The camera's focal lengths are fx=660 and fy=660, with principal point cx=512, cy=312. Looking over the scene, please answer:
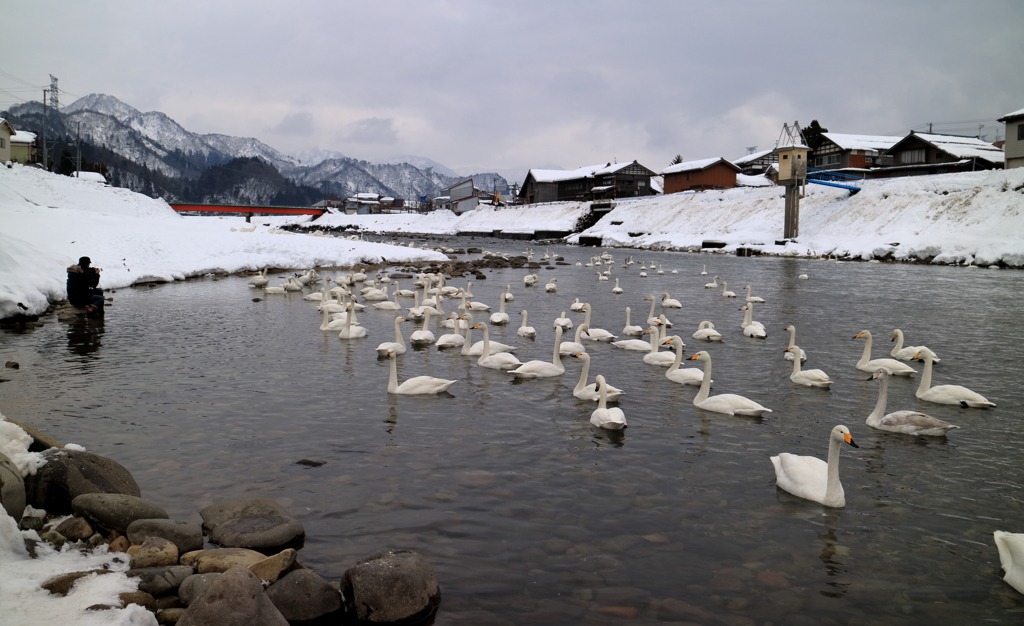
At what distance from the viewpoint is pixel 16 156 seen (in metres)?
82.5

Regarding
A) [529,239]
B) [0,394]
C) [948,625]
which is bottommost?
[948,625]

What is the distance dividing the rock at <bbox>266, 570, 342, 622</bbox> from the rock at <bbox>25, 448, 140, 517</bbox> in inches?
102

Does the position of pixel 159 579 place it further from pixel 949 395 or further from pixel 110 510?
pixel 949 395

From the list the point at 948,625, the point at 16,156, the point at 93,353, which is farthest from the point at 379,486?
the point at 16,156

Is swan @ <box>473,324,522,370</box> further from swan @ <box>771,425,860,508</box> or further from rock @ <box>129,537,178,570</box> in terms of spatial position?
rock @ <box>129,537,178,570</box>

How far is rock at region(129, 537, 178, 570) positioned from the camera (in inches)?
222

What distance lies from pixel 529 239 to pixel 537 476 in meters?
90.0

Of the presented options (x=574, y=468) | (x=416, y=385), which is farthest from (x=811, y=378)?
(x=416, y=385)

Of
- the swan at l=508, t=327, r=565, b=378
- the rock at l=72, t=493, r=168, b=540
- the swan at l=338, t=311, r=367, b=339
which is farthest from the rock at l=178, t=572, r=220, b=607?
the swan at l=338, t=311, r=367, b=339

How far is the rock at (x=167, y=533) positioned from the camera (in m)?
6.09

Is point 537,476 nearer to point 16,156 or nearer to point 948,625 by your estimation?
point 948,625

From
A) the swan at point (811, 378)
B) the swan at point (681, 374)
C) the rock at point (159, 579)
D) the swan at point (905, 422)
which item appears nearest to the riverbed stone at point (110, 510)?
the rock at point (159, 579)

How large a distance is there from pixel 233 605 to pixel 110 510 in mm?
2444

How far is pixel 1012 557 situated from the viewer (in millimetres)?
6043
